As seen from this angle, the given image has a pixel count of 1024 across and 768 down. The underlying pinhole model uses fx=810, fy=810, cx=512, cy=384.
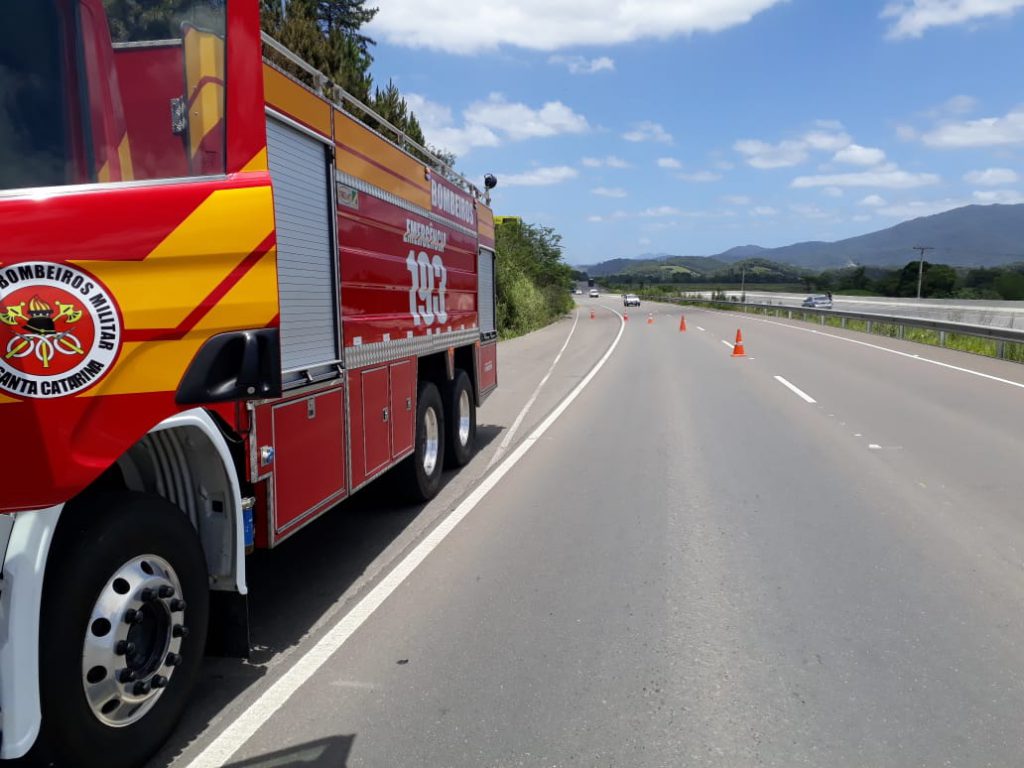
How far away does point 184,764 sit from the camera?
10.0 ft

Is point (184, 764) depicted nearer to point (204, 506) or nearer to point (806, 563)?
point (204, 506)

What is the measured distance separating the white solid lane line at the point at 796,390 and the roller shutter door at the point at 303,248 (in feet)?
34.0

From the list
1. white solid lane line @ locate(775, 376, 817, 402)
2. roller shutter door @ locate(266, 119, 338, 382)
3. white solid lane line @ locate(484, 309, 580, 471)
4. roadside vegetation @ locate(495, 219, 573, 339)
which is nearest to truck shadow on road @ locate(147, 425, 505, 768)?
white solid lane line @ locate(484, 309, 580, 471)

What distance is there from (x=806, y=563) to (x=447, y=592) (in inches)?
93.9

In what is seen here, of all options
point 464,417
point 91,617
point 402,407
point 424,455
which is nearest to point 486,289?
point 464,417

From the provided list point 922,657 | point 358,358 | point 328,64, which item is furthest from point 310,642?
point 328,64

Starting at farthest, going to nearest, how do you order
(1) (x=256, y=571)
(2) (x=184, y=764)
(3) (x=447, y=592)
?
1. (1) (x=256, y=571)
2. (3) (x=447, y=592)
3. (2) (x=184, y=764)

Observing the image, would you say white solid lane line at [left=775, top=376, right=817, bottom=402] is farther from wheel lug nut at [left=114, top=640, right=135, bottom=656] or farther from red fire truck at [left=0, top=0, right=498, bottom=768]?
wheel lug nut at [left=114, top=640, right=135, bottom=656]

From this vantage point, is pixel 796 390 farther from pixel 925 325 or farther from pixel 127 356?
pixel 127 356

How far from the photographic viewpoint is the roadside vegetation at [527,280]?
119ft

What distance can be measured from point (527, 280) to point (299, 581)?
3815cm

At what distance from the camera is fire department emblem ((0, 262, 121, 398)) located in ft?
7.94

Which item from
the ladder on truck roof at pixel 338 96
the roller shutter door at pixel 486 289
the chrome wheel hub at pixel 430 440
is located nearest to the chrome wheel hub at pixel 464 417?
the chrome wheel hub at pixel 430 440

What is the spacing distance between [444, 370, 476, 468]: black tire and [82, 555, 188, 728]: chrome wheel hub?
191 inches
